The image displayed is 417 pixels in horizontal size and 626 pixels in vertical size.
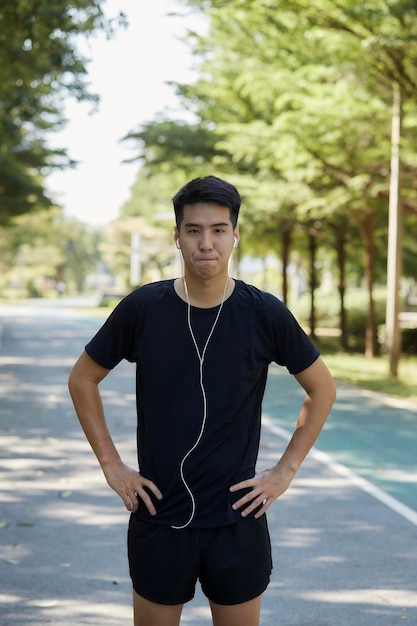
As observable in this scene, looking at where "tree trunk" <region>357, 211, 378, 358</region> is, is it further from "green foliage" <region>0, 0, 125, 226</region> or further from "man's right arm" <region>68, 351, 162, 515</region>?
"man's right arm" <region>68, 351, 162, 515</region>

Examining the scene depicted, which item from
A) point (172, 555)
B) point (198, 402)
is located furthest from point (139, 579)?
point (198, 402)

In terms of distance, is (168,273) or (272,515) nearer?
(272,515)

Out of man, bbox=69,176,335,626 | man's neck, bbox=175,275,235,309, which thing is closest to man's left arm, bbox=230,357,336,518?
man, bbox=69,176,335,626

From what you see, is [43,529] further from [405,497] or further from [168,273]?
[168,273]

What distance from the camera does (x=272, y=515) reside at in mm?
7516

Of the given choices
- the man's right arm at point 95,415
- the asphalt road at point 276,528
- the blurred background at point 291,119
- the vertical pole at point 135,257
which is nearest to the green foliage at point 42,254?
the vertical pole at point 135,257

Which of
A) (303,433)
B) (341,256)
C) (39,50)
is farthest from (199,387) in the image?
(341,256)

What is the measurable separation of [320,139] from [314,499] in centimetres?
1175

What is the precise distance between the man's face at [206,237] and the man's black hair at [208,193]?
0.7 inches

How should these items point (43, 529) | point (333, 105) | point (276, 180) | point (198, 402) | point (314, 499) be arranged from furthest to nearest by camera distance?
point (276, 180) < point (333, 105) < point (314, 499) < point (43, 529) < point (198, 402)

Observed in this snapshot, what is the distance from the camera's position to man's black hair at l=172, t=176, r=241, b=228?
9.79ft

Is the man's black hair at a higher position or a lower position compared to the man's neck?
higher

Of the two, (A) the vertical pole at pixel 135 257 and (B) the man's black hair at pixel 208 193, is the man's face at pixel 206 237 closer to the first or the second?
(B) the man's black hair at pixel 208 193

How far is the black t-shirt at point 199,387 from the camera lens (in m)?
2.99
